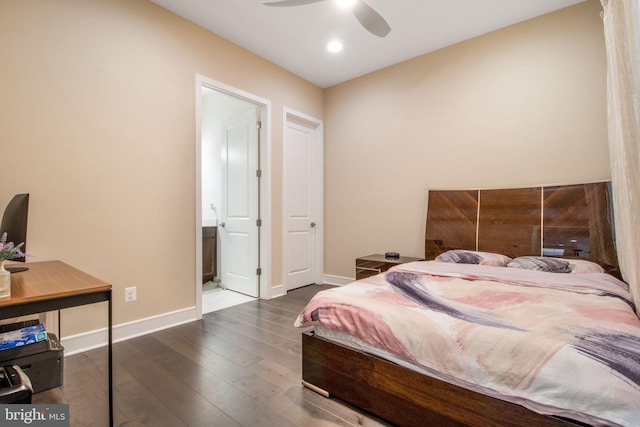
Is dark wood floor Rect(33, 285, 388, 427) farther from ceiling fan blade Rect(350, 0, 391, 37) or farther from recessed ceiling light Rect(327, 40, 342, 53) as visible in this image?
recessed ceiling light Rect(327, 40, 342, 53)

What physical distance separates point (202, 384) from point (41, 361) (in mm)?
884

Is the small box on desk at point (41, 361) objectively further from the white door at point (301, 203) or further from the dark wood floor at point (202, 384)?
the white door at point (301, 203)

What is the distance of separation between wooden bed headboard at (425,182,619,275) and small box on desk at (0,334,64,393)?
328 cm

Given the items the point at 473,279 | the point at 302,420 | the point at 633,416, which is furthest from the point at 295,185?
the point at 633,416

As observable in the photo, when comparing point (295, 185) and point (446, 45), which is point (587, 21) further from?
point (295, 185)

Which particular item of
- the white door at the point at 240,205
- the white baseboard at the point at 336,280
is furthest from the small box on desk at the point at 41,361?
the white baseboard at the point at 336,280

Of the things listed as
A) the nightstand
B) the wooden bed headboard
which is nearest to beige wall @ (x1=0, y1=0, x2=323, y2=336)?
the nightstand

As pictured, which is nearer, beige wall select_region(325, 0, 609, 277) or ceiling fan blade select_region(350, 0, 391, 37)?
ceiling fan blade select_region(350, 0, 391, 37)

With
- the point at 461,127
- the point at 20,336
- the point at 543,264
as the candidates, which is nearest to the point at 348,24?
the point at 461,127

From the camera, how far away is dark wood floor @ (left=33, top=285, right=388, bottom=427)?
1571 mm

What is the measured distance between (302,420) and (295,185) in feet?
10.1

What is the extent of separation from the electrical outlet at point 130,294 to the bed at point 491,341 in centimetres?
169

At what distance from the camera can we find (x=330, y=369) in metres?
1.71

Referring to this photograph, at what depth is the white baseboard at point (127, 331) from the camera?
2.26 m
